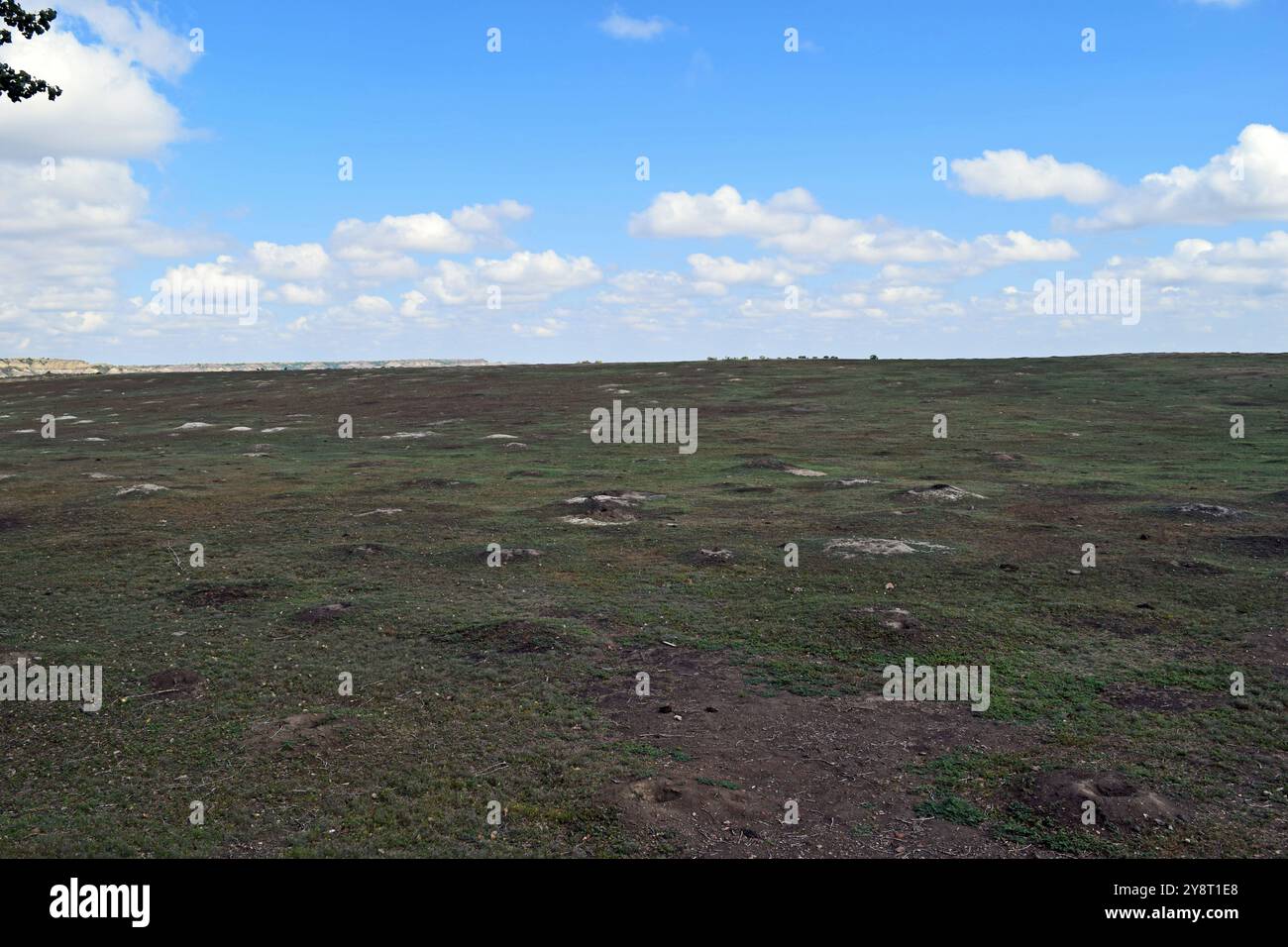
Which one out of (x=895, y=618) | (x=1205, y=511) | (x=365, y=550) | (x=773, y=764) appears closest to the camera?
(x=773, y=764)

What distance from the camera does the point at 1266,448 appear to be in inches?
1555

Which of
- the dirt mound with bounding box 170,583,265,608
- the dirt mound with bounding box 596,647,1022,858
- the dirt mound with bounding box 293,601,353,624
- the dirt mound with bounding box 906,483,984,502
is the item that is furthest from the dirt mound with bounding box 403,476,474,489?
the dirt mound with bounding box 596,647,1022,858

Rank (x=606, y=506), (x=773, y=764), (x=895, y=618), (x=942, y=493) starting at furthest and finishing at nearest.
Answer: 1. (x=942, y=493)
2. (x=606, y=506)
3. (x=895, y=618)
4. (x=773, y=764)

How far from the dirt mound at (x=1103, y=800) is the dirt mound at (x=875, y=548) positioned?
10.8 metres

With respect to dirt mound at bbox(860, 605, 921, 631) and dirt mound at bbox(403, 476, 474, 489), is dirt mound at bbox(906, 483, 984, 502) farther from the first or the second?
dirt mound at bbox(403, 476, 474, 489)

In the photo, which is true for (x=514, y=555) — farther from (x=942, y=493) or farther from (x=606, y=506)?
(x=942, y=493)

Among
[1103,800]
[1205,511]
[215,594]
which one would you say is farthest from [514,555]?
[1205,511]

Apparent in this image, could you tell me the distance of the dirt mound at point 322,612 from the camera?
663 inches

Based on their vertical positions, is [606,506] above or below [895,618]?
above

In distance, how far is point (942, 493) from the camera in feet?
95.5

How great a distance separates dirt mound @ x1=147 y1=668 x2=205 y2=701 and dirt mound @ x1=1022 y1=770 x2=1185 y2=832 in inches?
452

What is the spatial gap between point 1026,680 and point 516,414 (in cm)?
4805

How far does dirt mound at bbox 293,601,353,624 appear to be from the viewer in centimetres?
1684

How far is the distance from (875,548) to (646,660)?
8.89 meters
